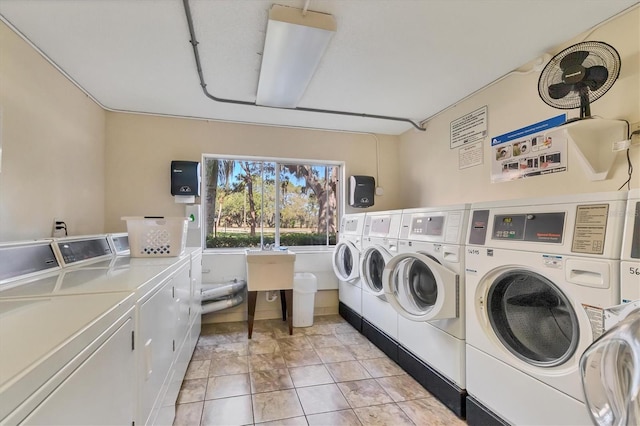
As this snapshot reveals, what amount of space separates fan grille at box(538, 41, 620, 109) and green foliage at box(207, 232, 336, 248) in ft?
8.69

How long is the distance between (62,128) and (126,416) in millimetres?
2252

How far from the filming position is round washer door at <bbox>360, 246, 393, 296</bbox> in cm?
270

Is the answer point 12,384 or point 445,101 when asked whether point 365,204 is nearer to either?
point 445,101

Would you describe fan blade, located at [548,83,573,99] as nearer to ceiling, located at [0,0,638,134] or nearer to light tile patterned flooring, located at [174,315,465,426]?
ceiling, located at [0,0,638,134]

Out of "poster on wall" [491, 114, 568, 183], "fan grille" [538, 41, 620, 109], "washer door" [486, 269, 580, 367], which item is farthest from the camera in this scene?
"poster on wall" [491, 114, 568, 183]

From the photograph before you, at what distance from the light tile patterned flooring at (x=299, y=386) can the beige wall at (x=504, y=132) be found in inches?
63.3

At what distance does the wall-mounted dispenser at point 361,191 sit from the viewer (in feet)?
11.7

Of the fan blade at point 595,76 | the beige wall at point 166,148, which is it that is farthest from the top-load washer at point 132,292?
the fan blade at point 595,76

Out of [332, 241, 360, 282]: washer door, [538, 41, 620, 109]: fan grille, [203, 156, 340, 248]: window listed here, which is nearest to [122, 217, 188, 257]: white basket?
[203, 156, 340, 248]: window

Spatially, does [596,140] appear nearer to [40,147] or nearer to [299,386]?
[299,386]

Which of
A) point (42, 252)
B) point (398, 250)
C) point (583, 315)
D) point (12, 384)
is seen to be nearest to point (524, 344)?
point (583, 315)

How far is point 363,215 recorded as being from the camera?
10.0ft

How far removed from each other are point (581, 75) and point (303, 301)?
2.83 meters

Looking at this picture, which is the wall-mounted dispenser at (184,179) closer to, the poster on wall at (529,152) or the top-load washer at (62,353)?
the top-load washer at (62,353)
